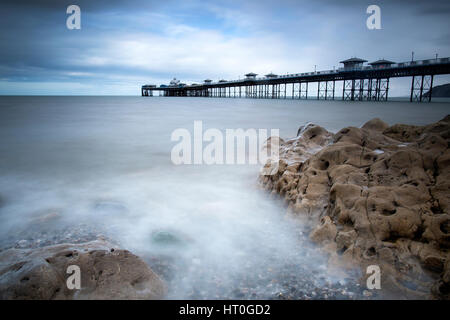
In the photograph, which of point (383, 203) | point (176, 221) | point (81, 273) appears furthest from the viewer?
point (176, 221)

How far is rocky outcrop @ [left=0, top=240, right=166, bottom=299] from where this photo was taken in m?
2.25

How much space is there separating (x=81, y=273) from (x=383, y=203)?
3.37 metres

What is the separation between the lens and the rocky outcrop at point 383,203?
110 inches

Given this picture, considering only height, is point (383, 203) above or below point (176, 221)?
above

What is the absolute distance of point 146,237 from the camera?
3895 millimetres

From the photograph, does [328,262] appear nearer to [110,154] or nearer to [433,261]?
[433,261]

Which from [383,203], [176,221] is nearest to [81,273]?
[176,221]

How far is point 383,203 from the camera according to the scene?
3.34 m

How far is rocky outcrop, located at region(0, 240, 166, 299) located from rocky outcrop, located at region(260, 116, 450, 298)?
6.85 feet

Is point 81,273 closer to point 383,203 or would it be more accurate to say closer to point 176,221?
point 176,221

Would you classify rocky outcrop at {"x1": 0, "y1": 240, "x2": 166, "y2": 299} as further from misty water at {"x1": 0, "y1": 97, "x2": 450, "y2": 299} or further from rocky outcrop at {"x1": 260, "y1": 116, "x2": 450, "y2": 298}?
rocky outcrop at {"x1": 260, "y1": 116, "x2": 450, "y2": 298}

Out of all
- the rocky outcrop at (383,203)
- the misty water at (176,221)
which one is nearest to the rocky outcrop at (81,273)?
the misty water at (176,221)

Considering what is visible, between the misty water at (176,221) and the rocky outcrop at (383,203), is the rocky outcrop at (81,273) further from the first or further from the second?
the rocky outcrop at (383,203)
